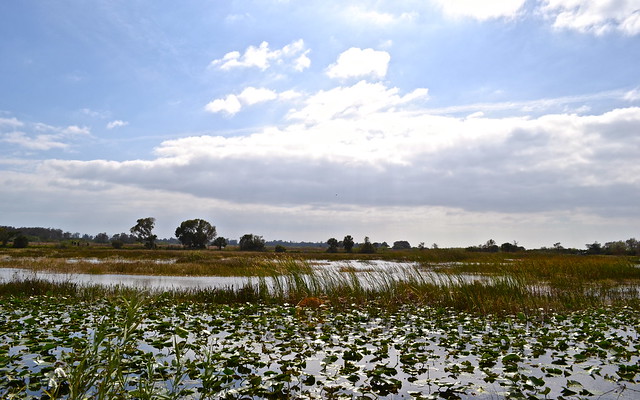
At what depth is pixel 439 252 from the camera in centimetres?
2434

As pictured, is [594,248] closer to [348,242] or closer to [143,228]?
[348,242]

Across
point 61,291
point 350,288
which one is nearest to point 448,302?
point 350,288

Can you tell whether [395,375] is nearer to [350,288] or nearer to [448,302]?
[448,302]

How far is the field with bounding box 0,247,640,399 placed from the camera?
17.5ft

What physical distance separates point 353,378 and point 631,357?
5.45 metres

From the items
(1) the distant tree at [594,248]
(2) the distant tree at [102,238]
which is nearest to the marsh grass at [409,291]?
(1) the distant tree at [594,248]

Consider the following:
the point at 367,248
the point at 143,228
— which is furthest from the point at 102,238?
the point at 367,248

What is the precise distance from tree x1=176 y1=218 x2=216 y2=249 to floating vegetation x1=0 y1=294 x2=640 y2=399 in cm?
8120

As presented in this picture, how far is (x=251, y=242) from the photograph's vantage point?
84188mm

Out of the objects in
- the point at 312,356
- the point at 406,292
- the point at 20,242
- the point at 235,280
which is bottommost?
the point at 235,280

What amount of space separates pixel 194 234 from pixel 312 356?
88.1 metres

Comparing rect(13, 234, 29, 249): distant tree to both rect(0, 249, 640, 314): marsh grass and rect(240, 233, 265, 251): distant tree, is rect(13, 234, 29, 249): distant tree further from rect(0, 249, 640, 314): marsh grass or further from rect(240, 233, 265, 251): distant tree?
rect(0, 249, 640, 314): marsh grass

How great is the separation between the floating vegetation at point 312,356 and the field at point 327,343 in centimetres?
3

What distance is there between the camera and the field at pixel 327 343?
210 inches
